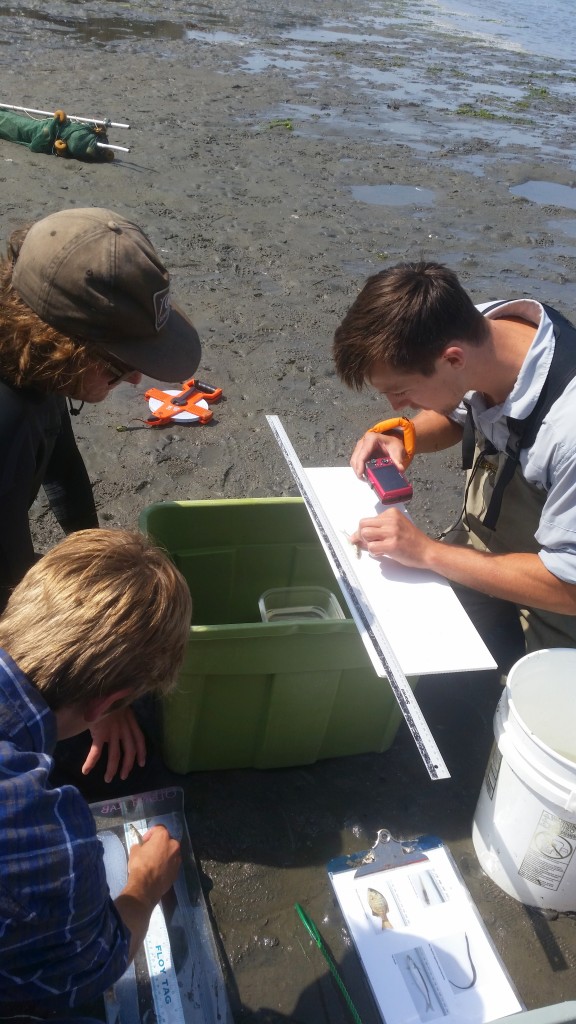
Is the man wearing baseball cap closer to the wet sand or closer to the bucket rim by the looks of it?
the wet sand

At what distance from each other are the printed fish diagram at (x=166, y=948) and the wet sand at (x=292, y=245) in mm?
72

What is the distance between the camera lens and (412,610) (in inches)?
82.8

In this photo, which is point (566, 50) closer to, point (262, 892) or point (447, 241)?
point (447, 241)

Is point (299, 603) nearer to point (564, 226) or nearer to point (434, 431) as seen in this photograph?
point (434, 431)

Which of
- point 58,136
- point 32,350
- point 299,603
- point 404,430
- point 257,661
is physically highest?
point 32,350

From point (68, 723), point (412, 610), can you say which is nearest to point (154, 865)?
point (68, 723)

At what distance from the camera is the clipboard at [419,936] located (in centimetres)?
196

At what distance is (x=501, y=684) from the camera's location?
3.02 m

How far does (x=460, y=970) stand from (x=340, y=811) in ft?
1.98

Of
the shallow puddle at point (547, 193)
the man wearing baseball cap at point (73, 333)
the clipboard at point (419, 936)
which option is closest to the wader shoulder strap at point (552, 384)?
the man wearing baseball cap at point (73, 333)

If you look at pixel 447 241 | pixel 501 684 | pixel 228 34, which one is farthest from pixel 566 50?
pixel 501 684

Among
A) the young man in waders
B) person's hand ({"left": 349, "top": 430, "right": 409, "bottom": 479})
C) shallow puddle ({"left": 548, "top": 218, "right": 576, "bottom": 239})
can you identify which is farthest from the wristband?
shallow puddle ({"left": 548, "top": 218, "right": 576, "bottom": 239})

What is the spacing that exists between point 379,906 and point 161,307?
5.75ft

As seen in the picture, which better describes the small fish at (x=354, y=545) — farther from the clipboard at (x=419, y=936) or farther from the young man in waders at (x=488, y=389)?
the clipboard at (x=419, y=936)
